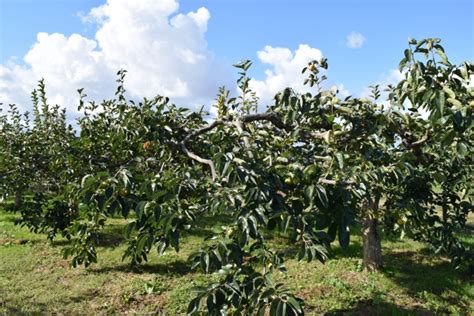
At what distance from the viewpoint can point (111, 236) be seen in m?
9.19

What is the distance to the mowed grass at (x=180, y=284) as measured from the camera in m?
5.66

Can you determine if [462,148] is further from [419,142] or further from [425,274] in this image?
[425,274]

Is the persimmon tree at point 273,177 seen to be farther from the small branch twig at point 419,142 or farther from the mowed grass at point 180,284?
the mowed grass at point 180,284

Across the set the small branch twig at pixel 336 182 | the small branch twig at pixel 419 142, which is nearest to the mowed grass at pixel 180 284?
the small branch twig at pixel 419 142

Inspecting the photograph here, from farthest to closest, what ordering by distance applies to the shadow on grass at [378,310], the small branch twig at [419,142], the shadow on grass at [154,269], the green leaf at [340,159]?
the shadow on grass at [154,269] → the shadow on grass at [378,310] → the small branch twig at [419,142] → the green leaf at [340,159]

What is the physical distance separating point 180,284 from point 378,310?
2.86 metres

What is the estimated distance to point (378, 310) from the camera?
5480mm

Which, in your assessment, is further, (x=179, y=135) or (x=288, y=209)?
(x=179, y=135)

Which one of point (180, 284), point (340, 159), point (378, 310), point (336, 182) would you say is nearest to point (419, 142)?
point (340, 159)

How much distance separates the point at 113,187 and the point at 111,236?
7314 mm

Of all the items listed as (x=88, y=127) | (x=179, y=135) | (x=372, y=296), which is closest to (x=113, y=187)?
(x=179, y=135)

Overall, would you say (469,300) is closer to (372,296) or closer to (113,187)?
(372,296)

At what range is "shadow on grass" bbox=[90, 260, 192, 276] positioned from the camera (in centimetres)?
702

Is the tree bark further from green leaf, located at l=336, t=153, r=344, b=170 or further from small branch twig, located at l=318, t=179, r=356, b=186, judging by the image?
small branch twig, located at l=318, t=179, r=356, b=186
